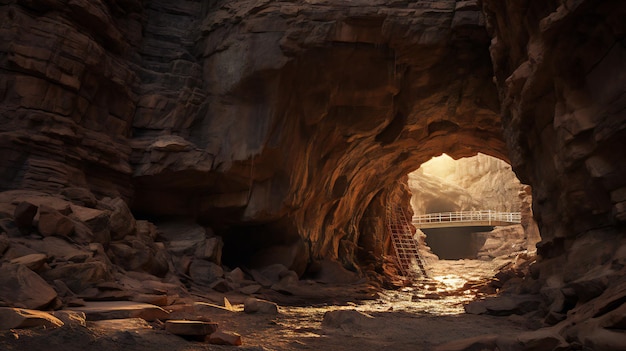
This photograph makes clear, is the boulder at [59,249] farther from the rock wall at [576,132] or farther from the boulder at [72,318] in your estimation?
the rock wall at [576,132]

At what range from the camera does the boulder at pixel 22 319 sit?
141 inches

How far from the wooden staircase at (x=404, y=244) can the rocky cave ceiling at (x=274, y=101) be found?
25.9 feet

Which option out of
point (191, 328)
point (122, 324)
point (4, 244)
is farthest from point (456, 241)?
point (122, 324)

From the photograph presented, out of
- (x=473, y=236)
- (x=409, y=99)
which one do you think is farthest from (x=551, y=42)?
(x=473, y=236)

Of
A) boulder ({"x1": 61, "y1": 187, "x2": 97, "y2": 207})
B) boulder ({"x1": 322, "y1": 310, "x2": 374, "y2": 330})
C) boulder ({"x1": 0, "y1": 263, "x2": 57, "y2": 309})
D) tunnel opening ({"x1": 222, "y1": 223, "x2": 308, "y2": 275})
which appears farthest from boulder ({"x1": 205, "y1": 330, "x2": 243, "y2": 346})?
tunnel opening ({"x1": 222, "y1": 223, "x2": 308, "y2": 275})

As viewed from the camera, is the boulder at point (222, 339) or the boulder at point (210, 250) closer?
the boulder at point (222, 339)

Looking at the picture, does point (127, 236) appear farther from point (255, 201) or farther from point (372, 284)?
point (372, 284)

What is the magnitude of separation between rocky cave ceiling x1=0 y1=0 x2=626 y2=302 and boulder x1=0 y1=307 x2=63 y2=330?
6775 millimetres

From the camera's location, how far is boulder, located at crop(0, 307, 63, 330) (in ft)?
11.8

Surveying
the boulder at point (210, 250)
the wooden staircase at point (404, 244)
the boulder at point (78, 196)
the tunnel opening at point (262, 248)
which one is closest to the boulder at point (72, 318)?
the boulder at point (78, 196)

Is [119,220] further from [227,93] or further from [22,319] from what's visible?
[22,319]

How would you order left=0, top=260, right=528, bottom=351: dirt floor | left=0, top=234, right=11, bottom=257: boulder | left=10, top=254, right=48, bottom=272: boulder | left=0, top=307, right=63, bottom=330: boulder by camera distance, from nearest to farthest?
left=0, top=307, right=63, bottom=330: boulder
left=0, top=260, right=528, bottom=351: dirt floor
left=10, top=254, right=48, bottom=272: boulder
left=0, top=234, right=11, bottom=257: boulder

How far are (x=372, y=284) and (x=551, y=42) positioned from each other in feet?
40.5

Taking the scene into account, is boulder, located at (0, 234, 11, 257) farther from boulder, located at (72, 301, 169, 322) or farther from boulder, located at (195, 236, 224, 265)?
boulder, located at (195, 236, 224, 265)
